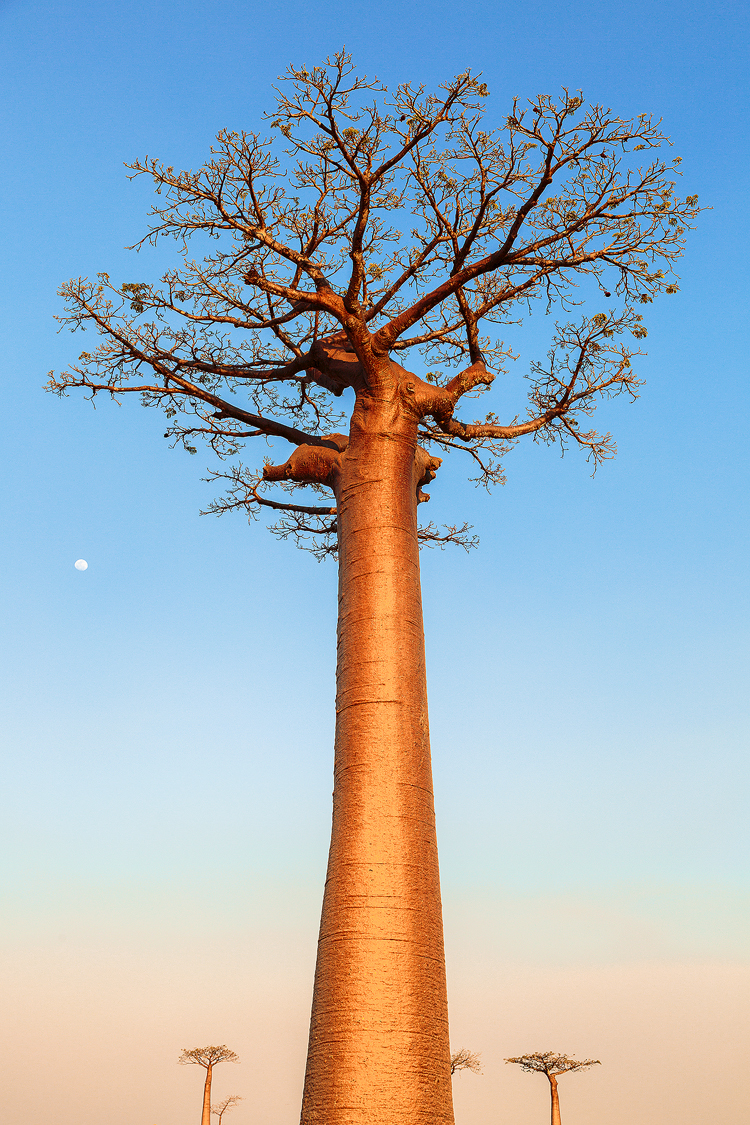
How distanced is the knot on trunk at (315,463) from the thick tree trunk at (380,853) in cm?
28

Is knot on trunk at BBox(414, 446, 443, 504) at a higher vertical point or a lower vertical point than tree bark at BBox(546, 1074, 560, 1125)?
higher

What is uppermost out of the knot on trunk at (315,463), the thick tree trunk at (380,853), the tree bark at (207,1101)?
the knot on trunk at (315,463)

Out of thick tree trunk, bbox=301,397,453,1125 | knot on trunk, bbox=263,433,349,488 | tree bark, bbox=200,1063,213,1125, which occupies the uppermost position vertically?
knot on trunk, bbox=263,433,349,488

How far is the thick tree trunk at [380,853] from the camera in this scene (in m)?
3.72

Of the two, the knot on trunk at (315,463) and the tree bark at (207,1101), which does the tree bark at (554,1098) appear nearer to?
the tree bark at (207,1101)

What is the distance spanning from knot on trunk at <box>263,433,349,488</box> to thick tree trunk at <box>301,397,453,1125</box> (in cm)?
28

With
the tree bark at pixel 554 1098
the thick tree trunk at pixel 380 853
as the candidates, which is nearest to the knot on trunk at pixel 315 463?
the thick tree trunk at pixel 380 853

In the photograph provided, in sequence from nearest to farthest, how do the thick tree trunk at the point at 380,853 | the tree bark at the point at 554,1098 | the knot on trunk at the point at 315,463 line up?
1. the thick tree trunk at the point at 380,853
2. the knot on trunk at the point at 315,463
3. the tree bark at the point at 554,1098

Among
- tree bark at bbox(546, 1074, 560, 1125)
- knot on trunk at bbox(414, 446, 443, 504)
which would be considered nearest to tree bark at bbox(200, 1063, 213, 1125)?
tree bark at bbox(546, 1074, 560, 1125)

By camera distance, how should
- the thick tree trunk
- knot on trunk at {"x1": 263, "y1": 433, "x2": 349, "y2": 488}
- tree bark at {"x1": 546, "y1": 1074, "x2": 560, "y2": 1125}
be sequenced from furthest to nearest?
tree bark at {"x1": 546, "y1": 1074, "x2": 560, "y2": 1125} < knot on trunk at {"x1": 263, "y1": 433, "x2": 349, "y2": 488} < the thick tree trunk

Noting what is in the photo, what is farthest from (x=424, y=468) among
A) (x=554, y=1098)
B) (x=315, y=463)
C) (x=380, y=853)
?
(x=554, y=1098)

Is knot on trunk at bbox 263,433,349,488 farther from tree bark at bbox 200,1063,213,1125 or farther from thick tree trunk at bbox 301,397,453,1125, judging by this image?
tree bark at bbox 200,1063,213,1125

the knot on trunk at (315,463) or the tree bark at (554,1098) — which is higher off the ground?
the knot on trunk at (315,463)

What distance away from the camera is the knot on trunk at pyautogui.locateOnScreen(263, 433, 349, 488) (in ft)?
18.0
